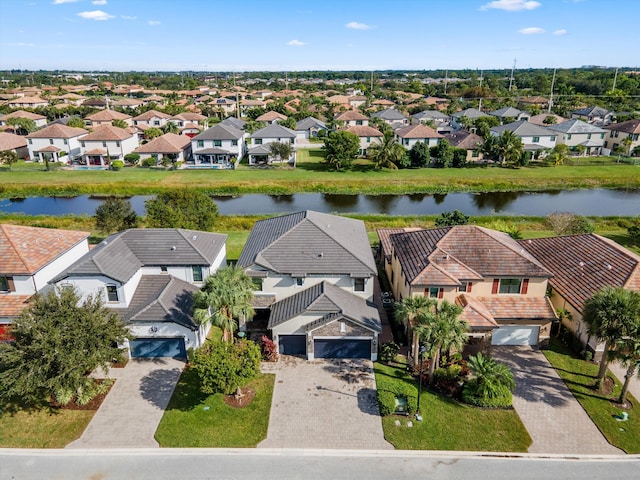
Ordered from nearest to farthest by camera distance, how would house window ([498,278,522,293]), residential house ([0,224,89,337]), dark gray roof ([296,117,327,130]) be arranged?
residential house ([0,224,89,337]), house window ([498,278,522,293]), dark gray roof ([296,117,327,130])

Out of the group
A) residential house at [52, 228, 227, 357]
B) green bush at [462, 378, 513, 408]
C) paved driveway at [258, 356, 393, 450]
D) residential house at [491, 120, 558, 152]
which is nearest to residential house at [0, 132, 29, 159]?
residential house at [52, 228, 227, 357]

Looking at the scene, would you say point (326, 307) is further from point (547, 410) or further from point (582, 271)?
point (582, 271)

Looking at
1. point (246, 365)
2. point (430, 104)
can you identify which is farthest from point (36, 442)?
point (430, 104)

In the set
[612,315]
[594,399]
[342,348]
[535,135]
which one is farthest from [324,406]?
[535,135]

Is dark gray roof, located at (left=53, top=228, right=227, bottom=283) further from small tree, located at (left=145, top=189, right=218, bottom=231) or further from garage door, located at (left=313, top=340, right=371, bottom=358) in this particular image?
garage door, located at (left=313, top=340, right=371, bottom=358)

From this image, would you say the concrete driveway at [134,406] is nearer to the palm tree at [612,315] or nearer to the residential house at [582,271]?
the palm tree at [612,315]

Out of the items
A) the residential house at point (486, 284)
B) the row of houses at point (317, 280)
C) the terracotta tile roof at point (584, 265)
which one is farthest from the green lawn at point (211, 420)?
the terracotta tile roof at point (584, 265)
